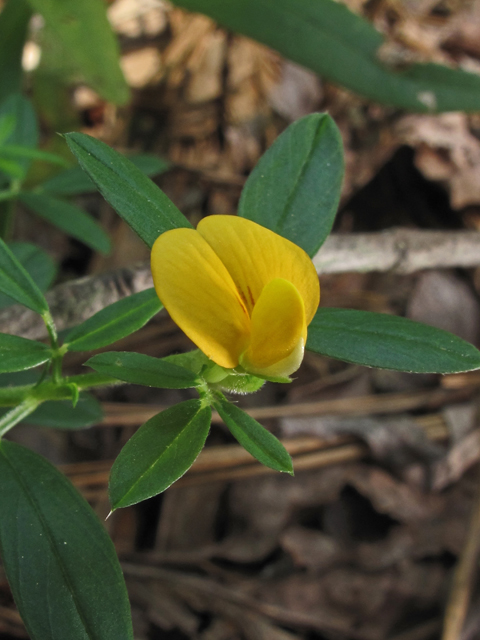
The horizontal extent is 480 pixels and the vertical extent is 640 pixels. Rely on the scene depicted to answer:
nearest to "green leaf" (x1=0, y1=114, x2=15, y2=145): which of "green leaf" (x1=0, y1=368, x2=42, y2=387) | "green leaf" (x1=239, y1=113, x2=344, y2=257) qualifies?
"green leaf" (x1=0, y1=368, x2=42, y2=387)

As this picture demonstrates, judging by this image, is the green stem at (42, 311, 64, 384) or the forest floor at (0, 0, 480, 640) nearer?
the green stem at (42, 311, 64, 384)

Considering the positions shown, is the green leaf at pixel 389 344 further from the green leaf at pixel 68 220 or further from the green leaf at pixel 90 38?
the green leaf at pixel 90 38

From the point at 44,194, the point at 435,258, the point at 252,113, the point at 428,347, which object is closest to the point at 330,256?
the point at 435,258

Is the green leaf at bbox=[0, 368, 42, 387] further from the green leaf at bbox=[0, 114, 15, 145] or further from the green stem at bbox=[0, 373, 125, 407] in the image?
the green leaf at bbox=[0, 114, 15, 145]

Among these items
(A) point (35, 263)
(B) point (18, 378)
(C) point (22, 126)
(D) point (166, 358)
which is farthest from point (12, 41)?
(D) point (166, 358)

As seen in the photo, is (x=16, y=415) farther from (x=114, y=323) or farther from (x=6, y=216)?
(x=6, y=216)

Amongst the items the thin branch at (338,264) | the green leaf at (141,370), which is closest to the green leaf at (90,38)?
the thin branch at (338,264)
